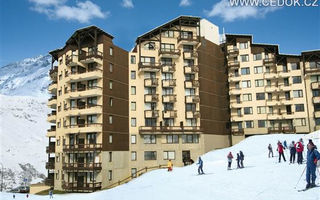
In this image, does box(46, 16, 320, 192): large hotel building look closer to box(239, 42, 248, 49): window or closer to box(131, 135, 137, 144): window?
box(239, 42, 248, 49): window

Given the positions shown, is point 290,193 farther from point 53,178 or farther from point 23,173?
point 23,173

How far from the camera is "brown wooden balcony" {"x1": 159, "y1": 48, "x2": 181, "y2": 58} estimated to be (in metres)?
57.0

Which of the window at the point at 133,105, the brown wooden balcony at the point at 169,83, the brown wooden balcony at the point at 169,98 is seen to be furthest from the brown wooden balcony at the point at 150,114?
the brown wooden balcony at the point at 169,83

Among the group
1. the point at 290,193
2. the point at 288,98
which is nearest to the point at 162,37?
the point at 288,98

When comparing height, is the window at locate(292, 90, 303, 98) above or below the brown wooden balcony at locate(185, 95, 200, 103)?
above

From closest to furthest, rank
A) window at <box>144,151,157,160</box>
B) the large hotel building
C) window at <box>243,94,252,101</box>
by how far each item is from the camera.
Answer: the large hotel building < window at <box>144,151,157,160</box> < window at <box>243,94,252,101</box>

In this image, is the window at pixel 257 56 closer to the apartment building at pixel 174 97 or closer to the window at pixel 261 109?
the apartment building at pixel 174 97

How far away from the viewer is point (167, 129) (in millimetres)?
55125

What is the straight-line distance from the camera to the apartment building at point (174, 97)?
54.8 m

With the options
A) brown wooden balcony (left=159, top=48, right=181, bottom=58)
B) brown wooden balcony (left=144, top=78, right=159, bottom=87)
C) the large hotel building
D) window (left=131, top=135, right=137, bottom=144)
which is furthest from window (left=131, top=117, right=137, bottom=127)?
brown wooden balcony (left=159, top=48, right=181, bottom=58)

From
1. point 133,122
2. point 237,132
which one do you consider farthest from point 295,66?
point 133,122

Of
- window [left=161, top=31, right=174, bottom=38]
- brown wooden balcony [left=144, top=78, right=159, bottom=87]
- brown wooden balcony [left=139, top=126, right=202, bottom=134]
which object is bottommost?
brown wooden balcony [left=139, top=126, right=202, bottom=134]

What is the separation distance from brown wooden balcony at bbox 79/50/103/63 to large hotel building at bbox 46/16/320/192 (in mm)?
198

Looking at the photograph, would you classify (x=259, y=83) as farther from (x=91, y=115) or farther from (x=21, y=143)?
(x=21, y=143)
